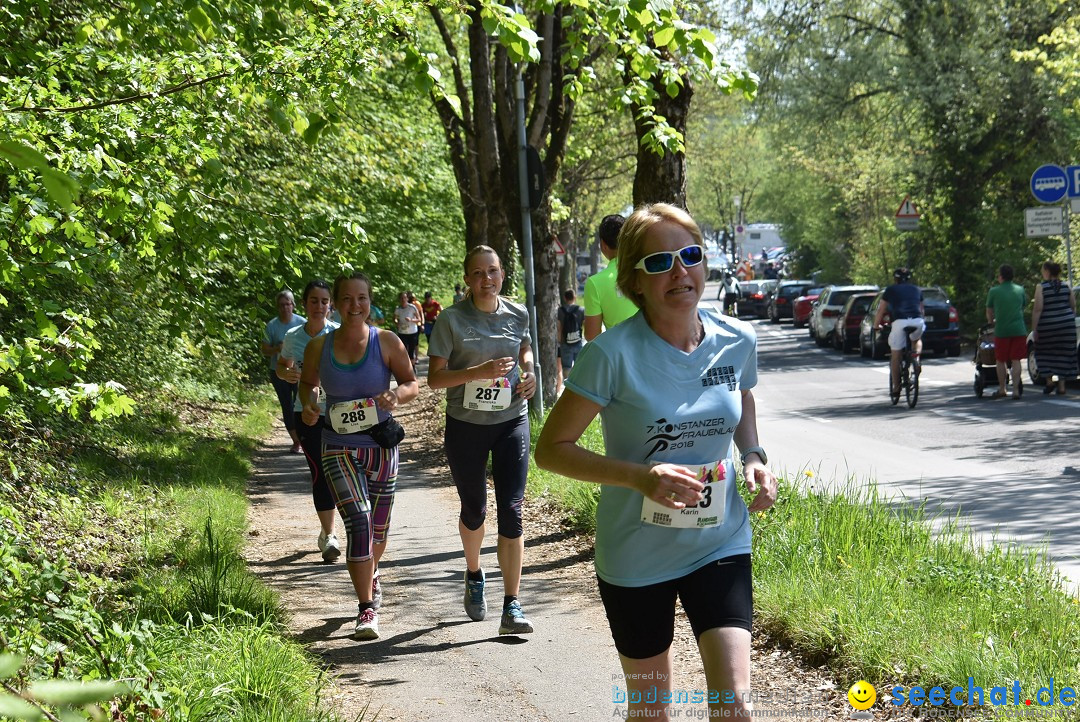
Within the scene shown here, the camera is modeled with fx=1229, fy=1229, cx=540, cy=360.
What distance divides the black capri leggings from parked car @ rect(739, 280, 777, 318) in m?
51.5

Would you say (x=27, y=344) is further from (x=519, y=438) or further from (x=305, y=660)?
(x=519, y=438)

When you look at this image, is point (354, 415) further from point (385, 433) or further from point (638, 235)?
point (638, 235)

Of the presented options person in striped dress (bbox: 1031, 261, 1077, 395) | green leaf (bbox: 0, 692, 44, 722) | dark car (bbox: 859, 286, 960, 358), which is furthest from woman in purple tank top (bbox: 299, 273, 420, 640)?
dark car (bbox: 859, 286, 960, 358)

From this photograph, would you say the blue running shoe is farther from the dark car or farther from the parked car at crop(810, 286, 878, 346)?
the parked car at crop(810, 286, 878, 346)

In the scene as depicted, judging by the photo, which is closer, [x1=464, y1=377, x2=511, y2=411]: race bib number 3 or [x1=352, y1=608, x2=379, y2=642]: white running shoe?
[x1=464, y1=377, x2=511, y2=411]: race bib number 3

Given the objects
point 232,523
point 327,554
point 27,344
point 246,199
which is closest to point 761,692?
point 27,344

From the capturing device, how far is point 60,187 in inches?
56.2

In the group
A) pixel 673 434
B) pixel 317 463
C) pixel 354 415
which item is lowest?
pixel 317 463

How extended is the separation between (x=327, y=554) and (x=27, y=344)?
11.8 ft

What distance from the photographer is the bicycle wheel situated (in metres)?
18.6

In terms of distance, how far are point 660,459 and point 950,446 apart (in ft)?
37.1

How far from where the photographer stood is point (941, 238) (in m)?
34.7

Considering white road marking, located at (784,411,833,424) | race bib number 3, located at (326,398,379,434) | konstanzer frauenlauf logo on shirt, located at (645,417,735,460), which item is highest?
konstanzer frauenlauf logo on shirt, located at (645,417,735,460)

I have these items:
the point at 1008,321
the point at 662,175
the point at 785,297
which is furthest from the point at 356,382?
the point at 785,297
